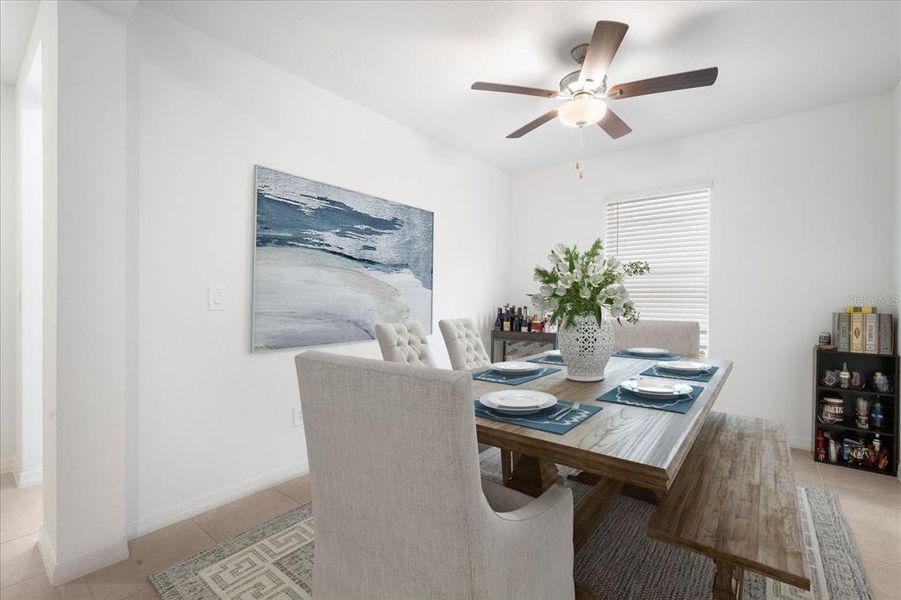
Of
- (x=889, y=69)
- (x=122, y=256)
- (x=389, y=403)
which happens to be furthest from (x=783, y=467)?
(x=122, y=256)

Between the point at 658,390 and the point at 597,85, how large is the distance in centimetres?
159

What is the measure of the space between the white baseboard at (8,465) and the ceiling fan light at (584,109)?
156 inches

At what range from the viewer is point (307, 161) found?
2758 millimetres

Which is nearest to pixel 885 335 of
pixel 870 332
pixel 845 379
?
pixel 870 332

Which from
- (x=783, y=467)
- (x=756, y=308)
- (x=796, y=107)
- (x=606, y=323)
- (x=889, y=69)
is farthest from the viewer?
(x=756, y=308)

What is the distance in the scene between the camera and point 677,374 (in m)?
1.94

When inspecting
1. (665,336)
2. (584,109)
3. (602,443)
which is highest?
(584,109)

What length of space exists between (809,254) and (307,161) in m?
3.71

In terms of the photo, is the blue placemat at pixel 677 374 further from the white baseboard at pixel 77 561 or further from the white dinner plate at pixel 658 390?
the white baseboard at pixel 77 561

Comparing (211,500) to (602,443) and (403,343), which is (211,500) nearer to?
→ (403,343)

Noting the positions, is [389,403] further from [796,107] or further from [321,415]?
[796,107]

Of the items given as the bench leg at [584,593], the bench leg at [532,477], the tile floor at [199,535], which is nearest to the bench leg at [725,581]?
the bench leg at [584,593]

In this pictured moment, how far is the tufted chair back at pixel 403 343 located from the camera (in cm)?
217

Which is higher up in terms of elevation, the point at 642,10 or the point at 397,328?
the point at 642,10
